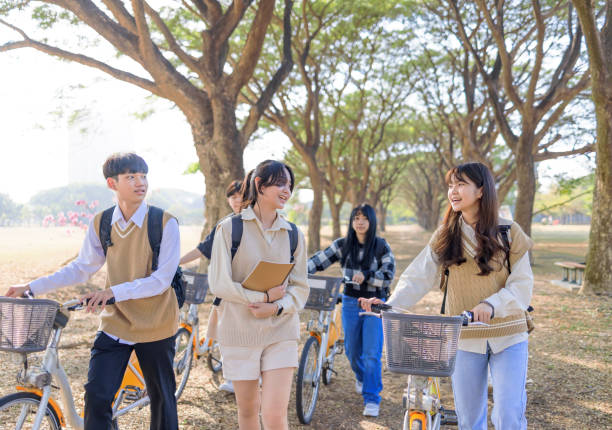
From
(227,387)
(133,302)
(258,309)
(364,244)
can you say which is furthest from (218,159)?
(258,309)

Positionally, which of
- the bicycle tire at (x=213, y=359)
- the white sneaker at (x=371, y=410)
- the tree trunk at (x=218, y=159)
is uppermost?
the tree trunk at (x=218, y=159)

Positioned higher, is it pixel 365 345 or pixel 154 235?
pixel 154 235

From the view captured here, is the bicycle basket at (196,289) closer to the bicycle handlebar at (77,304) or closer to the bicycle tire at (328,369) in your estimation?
the bicycle tire at (328,369)

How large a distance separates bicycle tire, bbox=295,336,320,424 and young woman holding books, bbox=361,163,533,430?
1.65 m

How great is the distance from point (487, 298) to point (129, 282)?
186cm

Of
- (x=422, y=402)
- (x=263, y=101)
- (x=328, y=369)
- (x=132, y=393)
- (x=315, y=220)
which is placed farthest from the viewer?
(x=315, y=220)

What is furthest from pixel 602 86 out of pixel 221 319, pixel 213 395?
pixel 221 319

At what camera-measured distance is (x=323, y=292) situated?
4.64 meters

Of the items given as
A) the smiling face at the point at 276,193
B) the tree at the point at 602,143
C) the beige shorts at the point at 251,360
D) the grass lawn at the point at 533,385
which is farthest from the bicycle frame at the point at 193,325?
the tree at the point at 602,143

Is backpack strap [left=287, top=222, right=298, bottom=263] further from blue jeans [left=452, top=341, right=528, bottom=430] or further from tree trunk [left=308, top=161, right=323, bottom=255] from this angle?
tree trunk [left=308, top=161, right=323, bottom=255]

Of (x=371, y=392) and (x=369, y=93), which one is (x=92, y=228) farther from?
(x=369, y=93)

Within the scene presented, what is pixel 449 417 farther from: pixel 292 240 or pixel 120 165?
pixel 120 165

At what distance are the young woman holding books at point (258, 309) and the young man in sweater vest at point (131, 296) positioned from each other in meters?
0.39

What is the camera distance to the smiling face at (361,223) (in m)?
4.83
